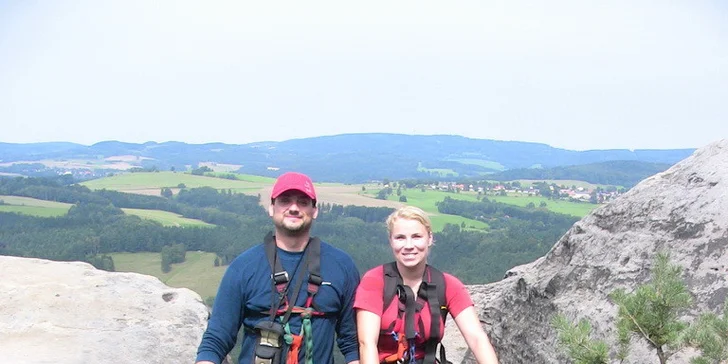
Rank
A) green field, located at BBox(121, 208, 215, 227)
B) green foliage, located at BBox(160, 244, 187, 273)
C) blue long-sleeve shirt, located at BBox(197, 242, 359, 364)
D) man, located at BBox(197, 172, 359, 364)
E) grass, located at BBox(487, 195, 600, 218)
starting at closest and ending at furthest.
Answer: man, located at BBox(197, 172, 359, 364), blue long-sleeve shirt, located at BBox(197, 242, 359, 364), green foliage, located at BBox(160, 244, 187, 273), grass, located at BBox(487, 195, 600, 218), green field, located at BBox(121, 208, 215, 227)

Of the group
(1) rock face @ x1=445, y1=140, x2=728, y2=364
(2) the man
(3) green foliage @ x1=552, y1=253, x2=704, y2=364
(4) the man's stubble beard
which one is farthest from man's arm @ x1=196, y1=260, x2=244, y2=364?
(1) rock face @ x1=445, y1=140, x2=728, y2=364

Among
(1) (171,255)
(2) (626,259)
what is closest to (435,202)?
(1) (171,255)

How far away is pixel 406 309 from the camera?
16.7 ft

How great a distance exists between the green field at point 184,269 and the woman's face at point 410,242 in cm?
6198

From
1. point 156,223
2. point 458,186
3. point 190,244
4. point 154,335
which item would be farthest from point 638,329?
point 458,186

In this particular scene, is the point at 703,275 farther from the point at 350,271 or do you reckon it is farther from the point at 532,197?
the point at 532,197

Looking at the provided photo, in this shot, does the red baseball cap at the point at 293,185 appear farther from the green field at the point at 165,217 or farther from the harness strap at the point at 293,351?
the green field at the point at 165,217

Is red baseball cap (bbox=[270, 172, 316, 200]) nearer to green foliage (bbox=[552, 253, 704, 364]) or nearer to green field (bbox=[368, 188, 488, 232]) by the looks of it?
green foliage (bbox=[552, 253, 704, 364])

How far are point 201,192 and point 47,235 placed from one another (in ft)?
138

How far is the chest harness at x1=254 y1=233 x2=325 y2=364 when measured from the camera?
5.21m

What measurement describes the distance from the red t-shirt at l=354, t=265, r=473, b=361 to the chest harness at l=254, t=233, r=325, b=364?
17.9 inches

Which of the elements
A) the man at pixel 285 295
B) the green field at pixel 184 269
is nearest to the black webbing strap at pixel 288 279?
the man at pixel 285 295

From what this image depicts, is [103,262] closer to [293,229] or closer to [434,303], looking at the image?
[293,229]

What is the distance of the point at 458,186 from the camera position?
518ft
